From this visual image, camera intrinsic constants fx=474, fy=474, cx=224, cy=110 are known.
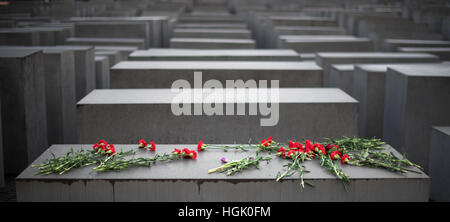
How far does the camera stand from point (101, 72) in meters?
7.37

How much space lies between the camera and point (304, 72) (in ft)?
21.1

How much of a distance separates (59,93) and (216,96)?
212cm

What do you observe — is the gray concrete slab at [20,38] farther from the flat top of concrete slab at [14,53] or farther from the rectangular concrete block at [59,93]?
the flat top of concrete slab at [14,53]

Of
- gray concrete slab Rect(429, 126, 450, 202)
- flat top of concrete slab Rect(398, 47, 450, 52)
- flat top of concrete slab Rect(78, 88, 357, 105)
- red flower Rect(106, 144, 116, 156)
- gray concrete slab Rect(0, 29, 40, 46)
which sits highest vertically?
gray concrete slab Rect(0, 29, 40, 46)

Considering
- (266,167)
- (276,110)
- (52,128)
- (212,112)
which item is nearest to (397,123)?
(276,110)

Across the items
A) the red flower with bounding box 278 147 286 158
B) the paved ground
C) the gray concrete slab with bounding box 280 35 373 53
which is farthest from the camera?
the gray concrete slab with bounding box 280 35 373 53

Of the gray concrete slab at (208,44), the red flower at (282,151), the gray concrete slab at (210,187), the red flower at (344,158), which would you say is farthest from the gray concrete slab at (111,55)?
the red flower at (344,158)

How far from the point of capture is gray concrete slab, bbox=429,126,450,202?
397 centimetres

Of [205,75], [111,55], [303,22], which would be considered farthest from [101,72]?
[303,22]

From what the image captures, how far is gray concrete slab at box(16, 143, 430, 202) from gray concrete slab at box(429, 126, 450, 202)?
3.68ft

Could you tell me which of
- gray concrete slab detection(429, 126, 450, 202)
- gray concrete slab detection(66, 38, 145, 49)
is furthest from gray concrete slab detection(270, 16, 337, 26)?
gray concrete slab detection(429, 126, 450, 202)

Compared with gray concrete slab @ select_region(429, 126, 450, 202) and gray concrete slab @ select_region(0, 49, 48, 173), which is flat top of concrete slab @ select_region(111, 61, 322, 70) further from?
gray concrete slab @ select_region(429, 126, 450, 202)

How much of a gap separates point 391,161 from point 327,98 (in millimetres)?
1875
